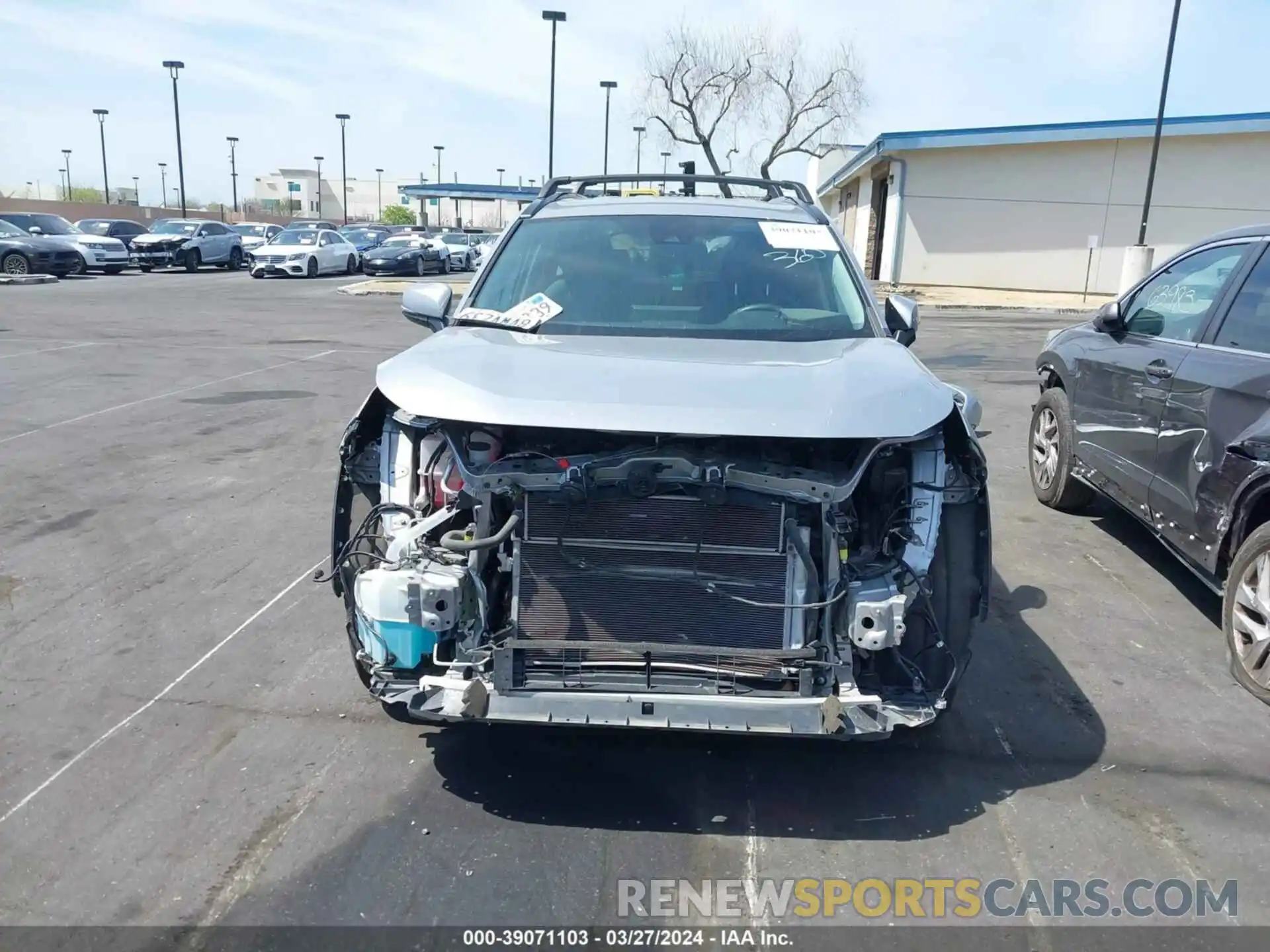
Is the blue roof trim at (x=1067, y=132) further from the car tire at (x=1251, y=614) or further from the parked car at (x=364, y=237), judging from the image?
the car tire at (x=1251, y=614)

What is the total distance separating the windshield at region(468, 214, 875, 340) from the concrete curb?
24707 millimetres

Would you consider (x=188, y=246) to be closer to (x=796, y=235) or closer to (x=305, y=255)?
(x=305, y=255)

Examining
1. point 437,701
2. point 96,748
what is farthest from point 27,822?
point 437,701

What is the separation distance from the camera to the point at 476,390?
304cm

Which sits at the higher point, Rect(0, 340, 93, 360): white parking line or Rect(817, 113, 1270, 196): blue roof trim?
Rect(817, 113, 1270, 196): blue roof trim

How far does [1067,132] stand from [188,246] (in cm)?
2732

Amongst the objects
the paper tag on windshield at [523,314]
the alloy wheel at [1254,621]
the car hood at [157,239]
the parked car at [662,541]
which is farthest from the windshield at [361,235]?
the alloy wheel at [1254,621]

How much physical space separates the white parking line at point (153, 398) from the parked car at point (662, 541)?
236 inches

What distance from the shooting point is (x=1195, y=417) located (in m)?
4.70

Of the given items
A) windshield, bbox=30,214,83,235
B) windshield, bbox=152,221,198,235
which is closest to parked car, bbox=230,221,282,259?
windshield, bbox=152,221,198,235

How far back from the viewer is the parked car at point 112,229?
30750 mm

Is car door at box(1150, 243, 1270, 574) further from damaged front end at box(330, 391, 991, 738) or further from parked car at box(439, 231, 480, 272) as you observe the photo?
parked car at box(439, 231, 480, 272)

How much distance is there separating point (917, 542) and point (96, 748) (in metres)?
2.91

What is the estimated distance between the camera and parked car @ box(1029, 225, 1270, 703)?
4.19 metres
